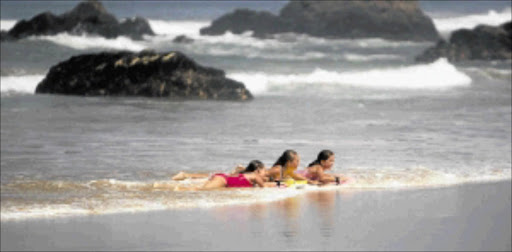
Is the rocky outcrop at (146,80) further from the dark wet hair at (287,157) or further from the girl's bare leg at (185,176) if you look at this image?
the dark wet hair at (287,157)

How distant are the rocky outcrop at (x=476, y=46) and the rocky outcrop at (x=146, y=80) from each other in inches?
555

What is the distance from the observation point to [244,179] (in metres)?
7.89

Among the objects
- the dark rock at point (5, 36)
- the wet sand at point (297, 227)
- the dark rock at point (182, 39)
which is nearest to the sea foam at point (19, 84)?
the dark rock at point (5, 36)

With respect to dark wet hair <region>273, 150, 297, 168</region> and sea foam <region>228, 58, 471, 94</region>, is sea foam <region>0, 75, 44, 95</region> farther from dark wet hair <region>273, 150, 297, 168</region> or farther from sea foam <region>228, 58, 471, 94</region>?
dark wet hair <region>273, 150, 297, 168</region>

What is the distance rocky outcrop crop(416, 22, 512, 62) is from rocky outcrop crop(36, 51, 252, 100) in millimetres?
14085

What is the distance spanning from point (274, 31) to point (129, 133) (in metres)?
22.3

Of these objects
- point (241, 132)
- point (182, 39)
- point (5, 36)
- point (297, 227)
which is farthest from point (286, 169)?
point (182, 39)

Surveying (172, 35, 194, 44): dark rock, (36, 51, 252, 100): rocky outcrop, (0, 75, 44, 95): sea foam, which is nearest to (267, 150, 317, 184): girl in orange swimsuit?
(36, 51, 252, 100): rocky outcrop

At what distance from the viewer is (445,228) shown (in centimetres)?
660

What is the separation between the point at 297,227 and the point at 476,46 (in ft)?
86.1

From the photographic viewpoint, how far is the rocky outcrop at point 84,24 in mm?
27078

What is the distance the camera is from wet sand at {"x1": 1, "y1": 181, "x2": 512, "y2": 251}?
6.03 m

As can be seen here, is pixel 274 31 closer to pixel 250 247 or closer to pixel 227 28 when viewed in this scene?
pixel 227 28

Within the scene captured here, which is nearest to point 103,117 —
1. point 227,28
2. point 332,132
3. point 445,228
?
point 332,132
